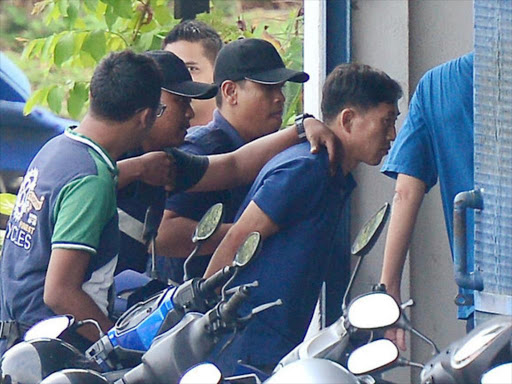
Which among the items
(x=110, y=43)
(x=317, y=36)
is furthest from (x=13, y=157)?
(x=317, y=36)

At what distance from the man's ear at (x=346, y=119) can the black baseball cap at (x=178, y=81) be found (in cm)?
50

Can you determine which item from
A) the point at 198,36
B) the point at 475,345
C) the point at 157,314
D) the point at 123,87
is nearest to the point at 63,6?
the point at 198,36

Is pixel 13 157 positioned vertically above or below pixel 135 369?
below

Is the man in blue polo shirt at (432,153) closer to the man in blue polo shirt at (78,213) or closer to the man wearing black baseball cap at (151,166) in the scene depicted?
the man wearing black baseball cap at (151,166)

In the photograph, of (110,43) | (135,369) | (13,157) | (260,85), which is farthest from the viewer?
(13,157)

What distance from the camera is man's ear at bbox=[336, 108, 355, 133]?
4.33 m

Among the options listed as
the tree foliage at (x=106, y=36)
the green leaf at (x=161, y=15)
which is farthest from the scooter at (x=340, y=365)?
the green leaf at (x=161, y=15)

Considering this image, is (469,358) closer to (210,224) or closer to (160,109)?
(210,224)

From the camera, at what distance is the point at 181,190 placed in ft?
14.5

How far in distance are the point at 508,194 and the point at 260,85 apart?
177 centimetres

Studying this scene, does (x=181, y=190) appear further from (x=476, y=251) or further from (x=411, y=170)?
(x=476, y=251)

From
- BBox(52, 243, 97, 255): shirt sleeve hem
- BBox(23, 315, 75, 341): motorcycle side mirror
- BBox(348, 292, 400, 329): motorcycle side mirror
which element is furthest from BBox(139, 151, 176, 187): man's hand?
BBox(348, 292, 400, 329): motorcycle side mirror

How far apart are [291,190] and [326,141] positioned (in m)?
0.29

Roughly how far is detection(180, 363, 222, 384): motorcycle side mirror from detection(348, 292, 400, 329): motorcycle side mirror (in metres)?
0.31
